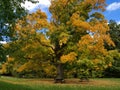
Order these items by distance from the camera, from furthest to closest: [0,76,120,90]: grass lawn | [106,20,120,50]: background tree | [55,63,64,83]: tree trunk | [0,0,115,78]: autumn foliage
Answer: [106,20,120,50]: background tree → [55,63,64,83]: tree trunk → [0,0,115,78]: autumn foliage → [0,76,120,90]: grass lawn

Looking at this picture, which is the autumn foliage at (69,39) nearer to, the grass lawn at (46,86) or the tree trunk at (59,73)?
the tree trunk at (59,73)

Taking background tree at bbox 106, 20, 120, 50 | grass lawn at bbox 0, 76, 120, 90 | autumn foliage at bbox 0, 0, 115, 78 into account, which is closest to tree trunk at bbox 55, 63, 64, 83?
autumn foliage at bbox 0, 0, 115, 78

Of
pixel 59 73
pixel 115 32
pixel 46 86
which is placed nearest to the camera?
pixel 46 86

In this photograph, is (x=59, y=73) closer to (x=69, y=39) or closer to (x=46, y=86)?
(x=69, y=39)

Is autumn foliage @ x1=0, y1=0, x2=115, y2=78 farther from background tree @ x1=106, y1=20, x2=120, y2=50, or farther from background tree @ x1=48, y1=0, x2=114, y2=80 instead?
background tree @ x1=106, y1=20, x2=120, y2=50

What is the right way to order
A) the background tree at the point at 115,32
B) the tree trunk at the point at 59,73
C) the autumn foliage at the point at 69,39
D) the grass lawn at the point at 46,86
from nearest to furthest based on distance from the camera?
the grass lawn at the point at 46,86 → the autumn foliage at the point at 69,39 → the tree trunk at the point at 59,73 → the background tree at the point at 115,32

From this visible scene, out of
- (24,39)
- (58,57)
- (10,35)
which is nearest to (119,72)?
(58,57)

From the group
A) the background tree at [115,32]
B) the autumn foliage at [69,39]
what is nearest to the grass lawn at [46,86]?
the autumn foliage at [69,39]

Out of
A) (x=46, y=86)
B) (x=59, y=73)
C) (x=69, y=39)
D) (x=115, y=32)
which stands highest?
(x=115, y=32)

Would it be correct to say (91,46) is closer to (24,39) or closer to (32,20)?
(32,20)

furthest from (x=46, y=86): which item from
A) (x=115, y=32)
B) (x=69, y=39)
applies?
(x=115, y=32)

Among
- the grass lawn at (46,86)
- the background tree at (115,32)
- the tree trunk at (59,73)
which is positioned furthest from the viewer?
the background tree at (115,32)

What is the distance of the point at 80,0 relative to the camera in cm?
3884

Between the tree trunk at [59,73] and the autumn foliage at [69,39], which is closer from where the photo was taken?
the autumn foliage at [69,39]
